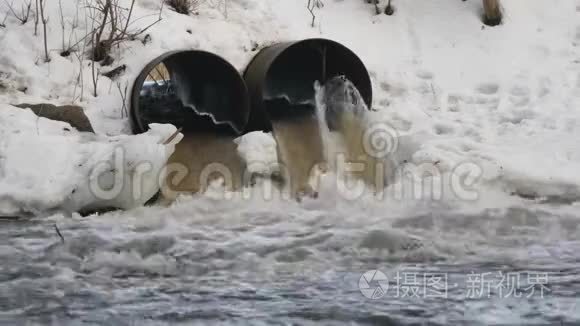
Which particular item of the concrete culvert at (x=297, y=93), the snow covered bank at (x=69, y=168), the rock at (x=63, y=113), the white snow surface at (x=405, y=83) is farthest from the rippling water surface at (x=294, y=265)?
the rock at (x=63, y=113)

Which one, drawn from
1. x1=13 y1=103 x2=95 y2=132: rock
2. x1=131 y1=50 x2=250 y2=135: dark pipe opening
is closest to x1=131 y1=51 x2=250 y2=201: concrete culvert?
x1=131 y1=50 x2=250 y2=135: dark pipe opening

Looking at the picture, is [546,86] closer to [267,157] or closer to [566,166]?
[566,166]

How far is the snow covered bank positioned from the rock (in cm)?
11

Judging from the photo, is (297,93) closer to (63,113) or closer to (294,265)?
(63,113)

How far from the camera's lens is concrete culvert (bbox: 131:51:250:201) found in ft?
15.8

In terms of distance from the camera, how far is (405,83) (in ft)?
20.1

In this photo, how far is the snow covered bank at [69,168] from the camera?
13.5 feet

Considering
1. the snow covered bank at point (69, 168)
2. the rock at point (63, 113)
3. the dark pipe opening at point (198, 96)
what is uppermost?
the dark pipe opening at point (198, 96)

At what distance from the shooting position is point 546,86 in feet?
19.4

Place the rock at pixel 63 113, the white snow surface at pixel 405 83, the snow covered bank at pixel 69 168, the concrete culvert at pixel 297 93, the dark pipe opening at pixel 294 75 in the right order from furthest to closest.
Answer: the dark pipe opening at pixel 294 75 → the concrete culvert at pixel 297 93 → the rock at pixel 63 113 → the white snow surface at pixel 405 83 → the snow covered bank at pixel 69 168

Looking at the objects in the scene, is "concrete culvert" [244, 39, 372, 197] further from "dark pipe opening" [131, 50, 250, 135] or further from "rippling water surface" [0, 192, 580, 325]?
"rippling water surface" [0, 192, 580, 325]

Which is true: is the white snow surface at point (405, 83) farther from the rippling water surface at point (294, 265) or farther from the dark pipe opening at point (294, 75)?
the rippling water surface at point (294, 265)

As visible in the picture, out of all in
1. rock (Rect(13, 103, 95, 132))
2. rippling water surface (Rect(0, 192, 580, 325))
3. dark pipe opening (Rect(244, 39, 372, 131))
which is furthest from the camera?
dark pipe opening (Rect(244, 39, 372, 131))

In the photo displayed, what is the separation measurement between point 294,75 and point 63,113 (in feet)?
7.68
